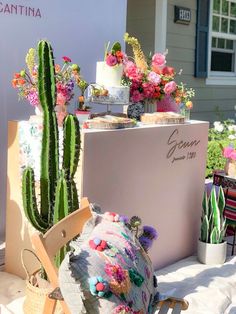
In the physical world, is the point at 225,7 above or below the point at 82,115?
above

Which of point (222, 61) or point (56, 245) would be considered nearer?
point (56, 245)

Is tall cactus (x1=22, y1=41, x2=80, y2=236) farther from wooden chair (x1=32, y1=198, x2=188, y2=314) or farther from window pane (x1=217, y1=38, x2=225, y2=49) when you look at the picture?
window pane (x1=217, y1=38, x2=225, y2=49)

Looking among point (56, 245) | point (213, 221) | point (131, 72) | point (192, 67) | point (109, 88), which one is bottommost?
point (213, 221)

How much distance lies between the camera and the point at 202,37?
27.4 feet

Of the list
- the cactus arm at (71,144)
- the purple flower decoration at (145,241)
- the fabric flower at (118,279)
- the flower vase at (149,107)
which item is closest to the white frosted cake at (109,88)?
the flower vase at (149,107)

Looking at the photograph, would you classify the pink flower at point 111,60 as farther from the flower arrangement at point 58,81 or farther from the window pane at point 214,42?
the window pane at point 214,42

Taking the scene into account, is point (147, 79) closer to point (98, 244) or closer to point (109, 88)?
point (109, 88)

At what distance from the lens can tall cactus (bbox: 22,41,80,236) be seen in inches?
114

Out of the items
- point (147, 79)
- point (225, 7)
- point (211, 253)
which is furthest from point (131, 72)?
point (225, 7)

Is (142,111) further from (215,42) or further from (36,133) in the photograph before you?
(215,42)

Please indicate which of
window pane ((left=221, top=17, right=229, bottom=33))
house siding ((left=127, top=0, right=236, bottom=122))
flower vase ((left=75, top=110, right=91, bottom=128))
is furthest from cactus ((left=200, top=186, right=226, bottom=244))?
window pane ((left=221, top=17, right=229, bottom=33))

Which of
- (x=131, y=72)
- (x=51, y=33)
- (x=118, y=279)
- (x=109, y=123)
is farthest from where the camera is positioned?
(x=51, y=33)

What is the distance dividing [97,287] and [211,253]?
94.3 inches

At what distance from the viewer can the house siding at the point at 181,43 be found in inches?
309
